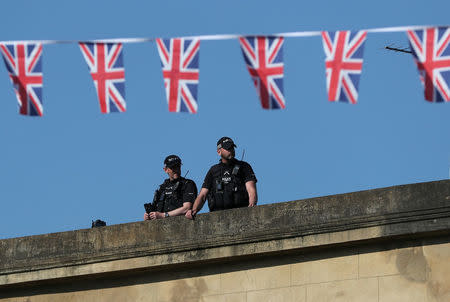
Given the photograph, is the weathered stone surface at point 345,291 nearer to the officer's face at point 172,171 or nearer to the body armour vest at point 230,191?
the body armour vest at point 230,191

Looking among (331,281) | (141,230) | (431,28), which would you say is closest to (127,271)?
(141,230)

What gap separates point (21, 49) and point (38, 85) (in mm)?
537

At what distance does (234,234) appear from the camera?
56.2 ft

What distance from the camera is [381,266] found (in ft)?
53.6

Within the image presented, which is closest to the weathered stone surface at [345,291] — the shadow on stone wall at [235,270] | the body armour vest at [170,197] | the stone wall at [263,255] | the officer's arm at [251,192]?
the stone wall at [263,255]

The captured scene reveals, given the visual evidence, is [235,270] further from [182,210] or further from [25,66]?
[25,66]

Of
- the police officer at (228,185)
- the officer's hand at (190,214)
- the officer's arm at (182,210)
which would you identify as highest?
the police officer at (228,185)

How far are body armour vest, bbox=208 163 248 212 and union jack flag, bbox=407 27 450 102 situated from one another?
3.14 metres

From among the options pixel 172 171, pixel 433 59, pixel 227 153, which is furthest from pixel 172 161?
pixel 433 59

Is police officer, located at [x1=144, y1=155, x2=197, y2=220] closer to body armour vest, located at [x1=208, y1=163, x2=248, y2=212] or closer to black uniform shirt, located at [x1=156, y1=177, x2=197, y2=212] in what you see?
black uniform shirt, located at [x1=156, y1=177, x2=197, y2=212]

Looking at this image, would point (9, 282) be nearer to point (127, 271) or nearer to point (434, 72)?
point (127, 271)

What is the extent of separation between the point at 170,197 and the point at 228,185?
47.3 inches

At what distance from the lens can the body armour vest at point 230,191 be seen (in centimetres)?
1809

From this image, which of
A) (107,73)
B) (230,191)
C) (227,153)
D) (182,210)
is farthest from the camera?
(182,210)
